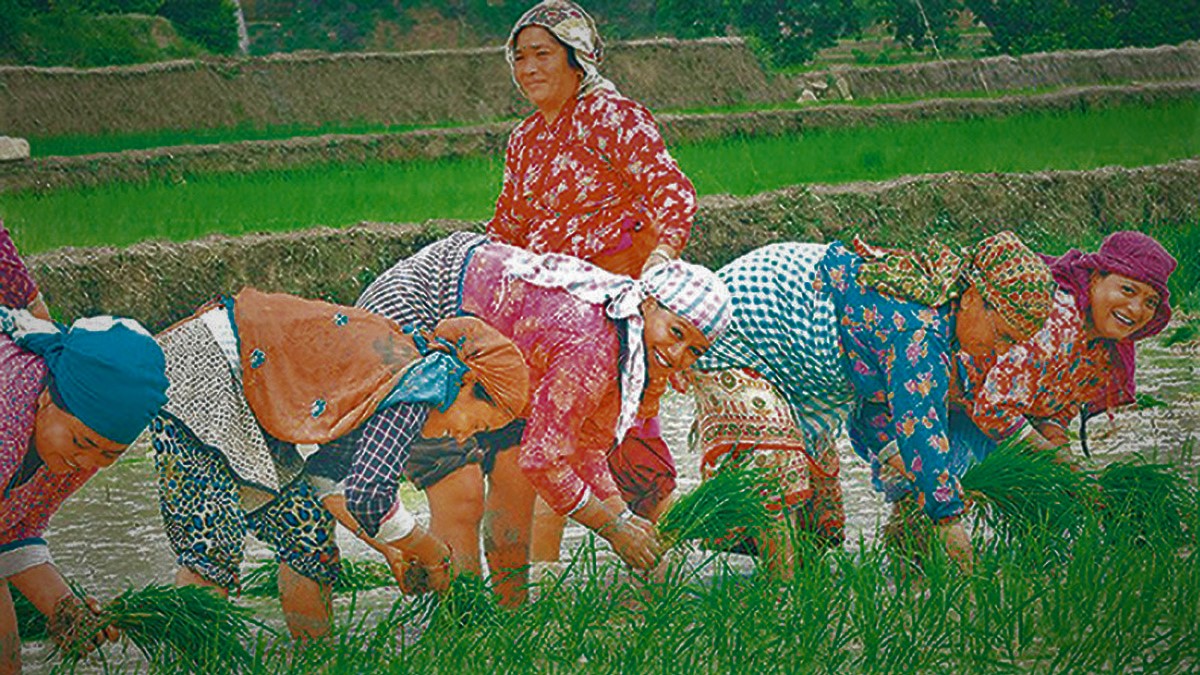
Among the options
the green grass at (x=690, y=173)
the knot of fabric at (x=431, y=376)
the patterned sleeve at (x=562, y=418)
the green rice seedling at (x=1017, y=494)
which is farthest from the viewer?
the green grass at (x=690, y=173)

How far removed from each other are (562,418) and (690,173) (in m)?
1.51

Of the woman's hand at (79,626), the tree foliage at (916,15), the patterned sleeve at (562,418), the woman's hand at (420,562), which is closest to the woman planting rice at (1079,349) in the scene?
the tree foliage at (916,15)

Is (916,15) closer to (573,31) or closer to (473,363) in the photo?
(573,31)

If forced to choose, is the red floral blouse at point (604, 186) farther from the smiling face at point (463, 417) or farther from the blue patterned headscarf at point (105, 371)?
the blue patterned headscarf at point (105, 371)

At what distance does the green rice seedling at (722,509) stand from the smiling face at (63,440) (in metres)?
1.31

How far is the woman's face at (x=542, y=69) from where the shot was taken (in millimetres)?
4008

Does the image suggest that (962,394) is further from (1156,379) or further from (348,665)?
(348,665)

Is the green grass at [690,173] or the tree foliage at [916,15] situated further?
the tree foliage at [916,15]

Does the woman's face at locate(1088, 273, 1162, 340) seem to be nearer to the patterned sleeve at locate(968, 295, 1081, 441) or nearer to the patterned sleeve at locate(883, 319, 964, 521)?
the patterned sleeve at locate(968, 295, 1081, 441)

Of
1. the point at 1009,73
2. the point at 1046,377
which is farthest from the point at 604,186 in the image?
the point at 1009,73

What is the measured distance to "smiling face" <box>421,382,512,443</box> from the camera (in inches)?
146

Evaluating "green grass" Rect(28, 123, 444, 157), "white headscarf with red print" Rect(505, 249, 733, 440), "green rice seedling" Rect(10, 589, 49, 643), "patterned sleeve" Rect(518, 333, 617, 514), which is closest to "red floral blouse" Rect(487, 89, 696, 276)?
"white headscarf with red print" Rect(505, 249, 733, 440)

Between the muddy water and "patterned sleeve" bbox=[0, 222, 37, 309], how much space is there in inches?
23.9

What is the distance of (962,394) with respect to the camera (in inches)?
167
